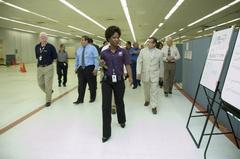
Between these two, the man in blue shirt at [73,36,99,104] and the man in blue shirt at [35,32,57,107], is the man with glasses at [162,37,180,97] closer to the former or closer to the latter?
the man in blue shirt at [73,36,99,104]

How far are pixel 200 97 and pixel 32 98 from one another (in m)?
4.00

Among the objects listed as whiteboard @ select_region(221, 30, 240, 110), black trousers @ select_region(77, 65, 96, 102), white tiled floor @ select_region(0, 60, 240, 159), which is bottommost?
white tiled floor @ select_region(0, 60, 240, 159)

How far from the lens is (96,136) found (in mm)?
3379

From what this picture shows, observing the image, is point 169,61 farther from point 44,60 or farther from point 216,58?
point 216,58

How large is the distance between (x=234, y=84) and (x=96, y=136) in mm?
1922

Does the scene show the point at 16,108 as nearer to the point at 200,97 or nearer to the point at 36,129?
the point at 36,129

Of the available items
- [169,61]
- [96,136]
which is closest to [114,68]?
[96,136]

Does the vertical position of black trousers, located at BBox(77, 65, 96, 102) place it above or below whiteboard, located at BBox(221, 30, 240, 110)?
below

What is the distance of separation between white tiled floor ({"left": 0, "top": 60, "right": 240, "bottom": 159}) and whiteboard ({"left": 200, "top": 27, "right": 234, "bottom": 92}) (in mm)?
792

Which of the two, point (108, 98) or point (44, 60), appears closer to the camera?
Answer: point (108, 98)

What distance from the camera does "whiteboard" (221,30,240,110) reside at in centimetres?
224

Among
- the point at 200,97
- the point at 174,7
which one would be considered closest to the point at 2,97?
the point at 200,97

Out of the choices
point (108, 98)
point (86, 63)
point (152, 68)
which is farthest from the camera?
point (86, 63)

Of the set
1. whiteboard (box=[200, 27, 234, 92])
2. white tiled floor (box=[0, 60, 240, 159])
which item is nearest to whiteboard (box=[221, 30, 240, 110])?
whiteboard (box=[200, 27, 234, 92])
